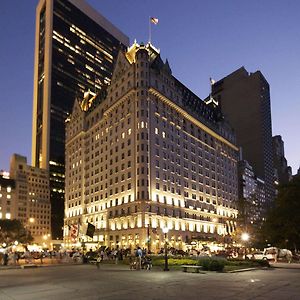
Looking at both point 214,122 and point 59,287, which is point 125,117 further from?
point 59,287

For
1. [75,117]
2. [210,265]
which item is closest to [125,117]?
[75,117]

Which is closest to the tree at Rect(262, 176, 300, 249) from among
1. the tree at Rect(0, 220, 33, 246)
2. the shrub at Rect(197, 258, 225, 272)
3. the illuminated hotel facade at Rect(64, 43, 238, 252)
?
the shrub at Rect(197, 258, 225, 272)

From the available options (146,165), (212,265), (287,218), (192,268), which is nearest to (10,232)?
(146,165)

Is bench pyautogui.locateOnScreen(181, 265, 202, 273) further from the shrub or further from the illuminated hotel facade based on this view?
the illuminated hotel facade

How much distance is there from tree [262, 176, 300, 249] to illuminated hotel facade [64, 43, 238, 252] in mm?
48663

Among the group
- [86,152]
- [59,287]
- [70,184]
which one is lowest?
[59,287]

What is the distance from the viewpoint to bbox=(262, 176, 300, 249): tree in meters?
52.4

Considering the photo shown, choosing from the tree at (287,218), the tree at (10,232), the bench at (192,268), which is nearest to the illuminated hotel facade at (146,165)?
the tree at (10,232)

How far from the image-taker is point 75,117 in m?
162

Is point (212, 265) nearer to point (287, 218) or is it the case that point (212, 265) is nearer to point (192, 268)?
point (192, 268)

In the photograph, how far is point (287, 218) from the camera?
5316 centimetres

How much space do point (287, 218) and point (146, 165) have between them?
63.1 m

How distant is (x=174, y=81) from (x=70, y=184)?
57613 mm

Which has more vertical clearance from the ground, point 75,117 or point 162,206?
point 75,117
